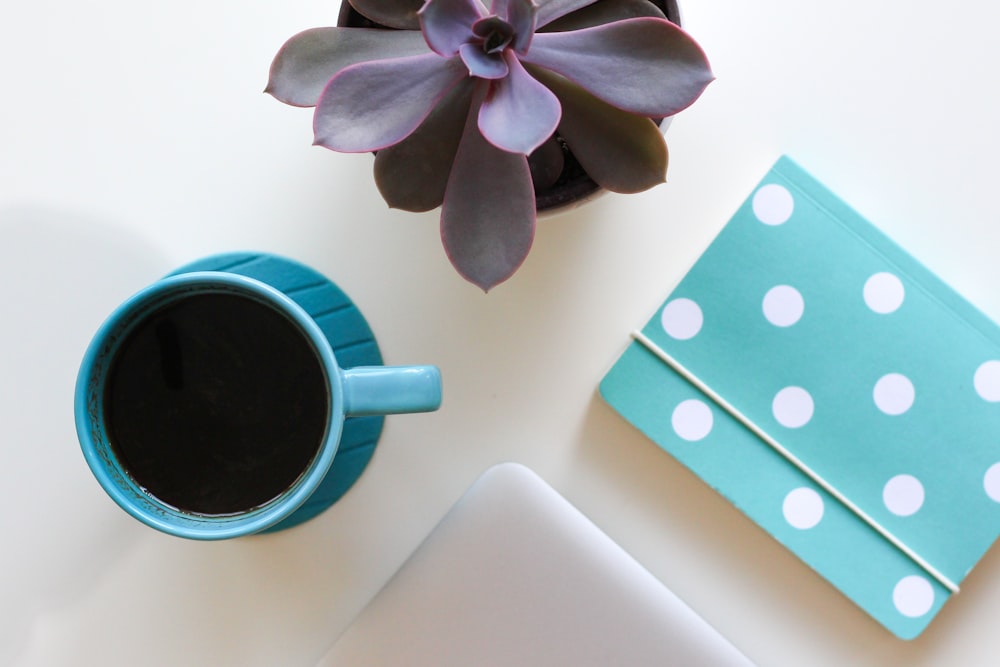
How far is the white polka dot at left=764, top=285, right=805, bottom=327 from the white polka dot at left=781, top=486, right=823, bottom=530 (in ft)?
0.37

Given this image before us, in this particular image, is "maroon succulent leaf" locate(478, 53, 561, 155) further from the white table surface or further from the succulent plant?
the white table surface

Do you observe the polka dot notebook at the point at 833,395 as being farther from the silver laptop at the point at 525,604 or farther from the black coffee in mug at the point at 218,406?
the black coffee in mug at the point at 218,406

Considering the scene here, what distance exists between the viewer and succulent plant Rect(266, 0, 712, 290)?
37 centimetres

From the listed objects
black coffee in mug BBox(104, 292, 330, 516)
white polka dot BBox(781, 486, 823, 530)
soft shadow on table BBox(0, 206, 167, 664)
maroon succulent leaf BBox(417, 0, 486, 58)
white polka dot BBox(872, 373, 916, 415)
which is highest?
maroon succulent leaf BBox(417, 0, 486, 58)

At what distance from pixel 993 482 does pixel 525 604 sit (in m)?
0.32

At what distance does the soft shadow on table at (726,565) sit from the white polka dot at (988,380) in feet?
0.45

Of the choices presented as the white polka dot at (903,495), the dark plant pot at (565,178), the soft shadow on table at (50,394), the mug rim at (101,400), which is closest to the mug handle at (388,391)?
the mug rim at (101,400)

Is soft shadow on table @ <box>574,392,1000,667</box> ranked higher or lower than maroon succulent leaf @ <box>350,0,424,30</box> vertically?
lower

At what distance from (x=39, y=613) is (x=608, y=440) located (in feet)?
1.34

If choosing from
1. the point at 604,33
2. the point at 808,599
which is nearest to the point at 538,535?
the point at 808,599

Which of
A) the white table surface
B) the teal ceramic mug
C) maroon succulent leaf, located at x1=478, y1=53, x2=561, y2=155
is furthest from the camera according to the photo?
the white table surface

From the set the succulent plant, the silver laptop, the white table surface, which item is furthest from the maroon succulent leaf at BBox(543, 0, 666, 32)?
the silver laptop

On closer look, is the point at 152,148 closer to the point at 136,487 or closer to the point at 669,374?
the point at 136,487

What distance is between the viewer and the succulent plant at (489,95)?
1.21 ft
